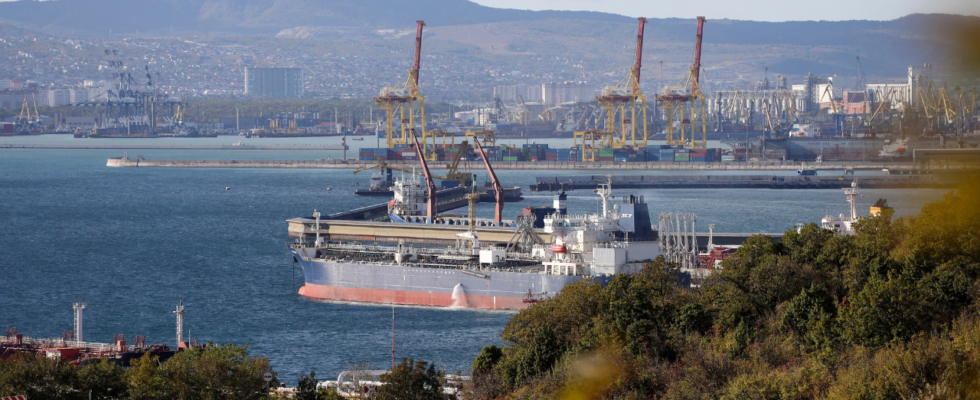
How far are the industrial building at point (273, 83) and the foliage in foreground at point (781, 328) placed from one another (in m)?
182

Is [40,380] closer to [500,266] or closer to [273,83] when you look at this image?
[500,266]

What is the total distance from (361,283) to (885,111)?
48827 millimetres

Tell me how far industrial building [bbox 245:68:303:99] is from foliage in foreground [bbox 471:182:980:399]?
182m

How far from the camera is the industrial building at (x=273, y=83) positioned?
193125mm

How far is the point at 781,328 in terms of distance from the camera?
42.4ft

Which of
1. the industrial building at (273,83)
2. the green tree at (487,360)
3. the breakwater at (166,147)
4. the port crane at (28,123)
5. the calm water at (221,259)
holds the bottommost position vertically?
the calm water at (221,259)

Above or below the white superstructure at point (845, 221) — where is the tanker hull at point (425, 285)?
below

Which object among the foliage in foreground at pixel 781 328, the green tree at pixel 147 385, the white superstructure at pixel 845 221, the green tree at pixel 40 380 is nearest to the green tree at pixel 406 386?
the foliage in foreground at pixel 781 328

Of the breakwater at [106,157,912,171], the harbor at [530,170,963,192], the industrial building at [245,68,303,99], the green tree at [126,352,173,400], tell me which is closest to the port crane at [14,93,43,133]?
the industrial building at [245,68,303,99]

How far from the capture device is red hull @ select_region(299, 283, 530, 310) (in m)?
21.3

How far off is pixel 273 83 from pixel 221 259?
168 metres

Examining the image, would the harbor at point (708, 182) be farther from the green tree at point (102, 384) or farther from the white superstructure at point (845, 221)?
the green tree at point (102, 384)

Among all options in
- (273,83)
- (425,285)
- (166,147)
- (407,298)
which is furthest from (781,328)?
(273,83)

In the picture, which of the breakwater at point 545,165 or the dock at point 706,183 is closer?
the dock at point 706,183
